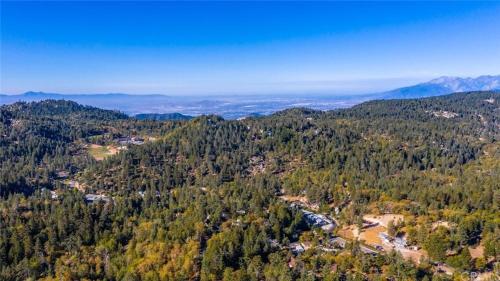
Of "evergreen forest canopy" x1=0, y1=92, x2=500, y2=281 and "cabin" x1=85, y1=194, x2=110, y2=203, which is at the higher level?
"evergreen forest canopy" x1=0, y1=92, x2=500, y2=281

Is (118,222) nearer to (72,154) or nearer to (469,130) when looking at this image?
(72,154)

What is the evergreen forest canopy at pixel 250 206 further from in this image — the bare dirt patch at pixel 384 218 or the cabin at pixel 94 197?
the cabin at pixel 94 197

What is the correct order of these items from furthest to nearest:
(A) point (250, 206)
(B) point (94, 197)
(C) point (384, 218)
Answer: (B) point (94, 197), (A) point (250, 206), (C) point (384, 218)

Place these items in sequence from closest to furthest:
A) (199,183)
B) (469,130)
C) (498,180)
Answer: (498,180), (199,183), (469,130)

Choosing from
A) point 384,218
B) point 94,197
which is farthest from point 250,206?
point 94,197

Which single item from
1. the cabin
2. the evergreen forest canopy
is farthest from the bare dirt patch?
the cabin

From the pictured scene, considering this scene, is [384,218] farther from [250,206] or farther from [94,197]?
[94,197]

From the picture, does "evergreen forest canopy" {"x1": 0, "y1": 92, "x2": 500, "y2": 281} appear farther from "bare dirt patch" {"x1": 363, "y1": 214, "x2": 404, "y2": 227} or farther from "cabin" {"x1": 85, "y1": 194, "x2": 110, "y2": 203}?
"cabin" {"x1": 85, "y1": 194, "x2": 110, "y2": 203}

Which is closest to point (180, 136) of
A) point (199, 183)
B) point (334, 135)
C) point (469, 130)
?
point (199, 183)
